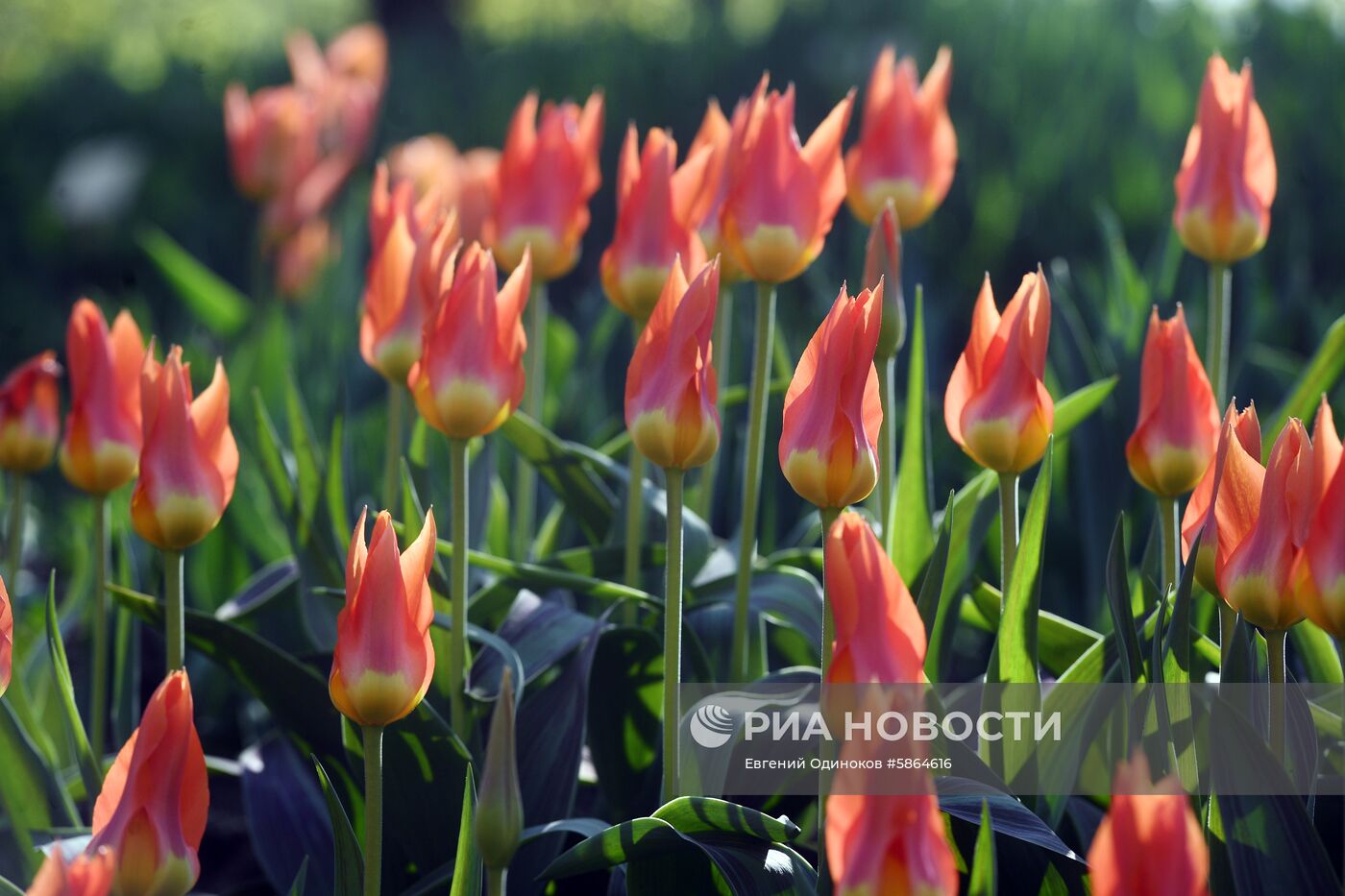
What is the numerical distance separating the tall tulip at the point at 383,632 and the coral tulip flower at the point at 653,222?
0.57 meters

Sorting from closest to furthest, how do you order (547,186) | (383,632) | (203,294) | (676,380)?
(383,632) < (676,380) < (547,186) < (203,294)

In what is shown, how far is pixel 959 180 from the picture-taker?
4.84 m

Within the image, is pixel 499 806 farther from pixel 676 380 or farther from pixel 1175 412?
pixel 1175 412

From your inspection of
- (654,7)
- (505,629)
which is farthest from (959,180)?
(654,7)

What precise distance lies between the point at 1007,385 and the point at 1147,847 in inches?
24.3

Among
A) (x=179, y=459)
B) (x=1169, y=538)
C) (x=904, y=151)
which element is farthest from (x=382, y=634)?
(x=904, y=151)

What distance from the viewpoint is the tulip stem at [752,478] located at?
5.24 feet

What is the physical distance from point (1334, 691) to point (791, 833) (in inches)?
23.3

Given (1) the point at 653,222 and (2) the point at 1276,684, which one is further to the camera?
(1) the point at 653,222

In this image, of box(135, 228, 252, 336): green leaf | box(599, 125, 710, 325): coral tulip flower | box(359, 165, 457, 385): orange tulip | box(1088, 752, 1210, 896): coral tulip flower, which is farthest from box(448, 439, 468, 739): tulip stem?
box(135, 228, 252, 336): green leaf

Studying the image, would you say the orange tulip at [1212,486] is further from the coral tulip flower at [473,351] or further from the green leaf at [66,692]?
the green leaf at [66,692]

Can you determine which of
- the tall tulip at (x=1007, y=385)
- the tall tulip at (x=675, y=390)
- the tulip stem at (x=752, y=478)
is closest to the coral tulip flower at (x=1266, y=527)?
the tall tulip at (x=1007, y=385)

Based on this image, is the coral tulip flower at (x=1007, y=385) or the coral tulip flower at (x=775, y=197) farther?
the coral tulip flower at (x=775, y=197)

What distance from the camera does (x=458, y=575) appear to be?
149 centimetres
